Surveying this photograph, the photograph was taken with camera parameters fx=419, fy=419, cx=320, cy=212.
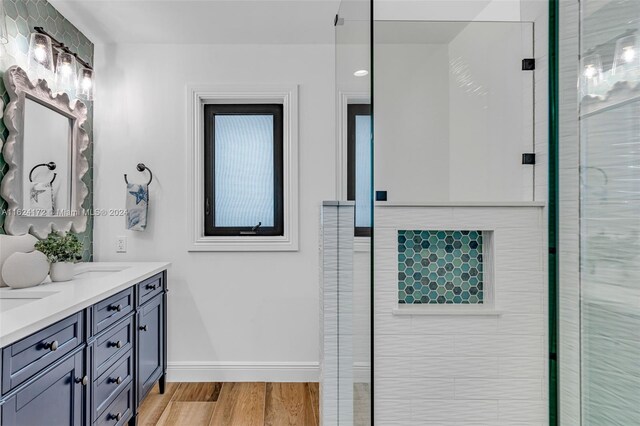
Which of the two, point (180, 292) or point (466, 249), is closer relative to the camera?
point (466, 249)

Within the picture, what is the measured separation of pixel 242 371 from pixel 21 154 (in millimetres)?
1876

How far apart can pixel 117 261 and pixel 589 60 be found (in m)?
3.02

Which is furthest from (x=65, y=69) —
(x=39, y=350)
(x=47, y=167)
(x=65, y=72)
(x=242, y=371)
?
(x=242, y=371)

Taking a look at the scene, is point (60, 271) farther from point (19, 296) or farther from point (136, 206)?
point (136, 206)

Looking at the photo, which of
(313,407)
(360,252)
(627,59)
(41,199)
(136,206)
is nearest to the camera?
(627,59)

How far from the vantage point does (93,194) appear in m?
2.88

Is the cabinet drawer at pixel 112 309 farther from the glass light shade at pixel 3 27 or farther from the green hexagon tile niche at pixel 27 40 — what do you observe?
the glass light shade at pixel 3 27

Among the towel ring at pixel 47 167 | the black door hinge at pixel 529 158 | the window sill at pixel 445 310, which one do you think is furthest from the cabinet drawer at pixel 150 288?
the black door hinge at pixel 529 158

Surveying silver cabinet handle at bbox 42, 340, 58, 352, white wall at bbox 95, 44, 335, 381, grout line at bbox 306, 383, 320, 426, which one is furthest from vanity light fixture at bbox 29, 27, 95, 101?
grout line at bbox 306, 383, 320, 426

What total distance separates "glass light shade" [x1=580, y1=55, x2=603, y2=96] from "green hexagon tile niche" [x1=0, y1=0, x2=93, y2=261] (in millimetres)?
2414

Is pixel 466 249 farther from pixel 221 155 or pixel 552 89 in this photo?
pixel 221 155

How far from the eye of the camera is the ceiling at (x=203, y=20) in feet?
7.82

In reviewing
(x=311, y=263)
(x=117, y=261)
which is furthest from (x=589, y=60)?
(x=117, y=261)

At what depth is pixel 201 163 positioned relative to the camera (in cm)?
291
